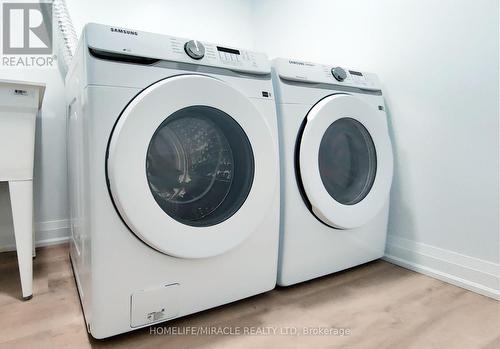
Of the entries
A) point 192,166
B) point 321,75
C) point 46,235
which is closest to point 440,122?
point 321,75

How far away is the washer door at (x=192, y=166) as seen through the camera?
2.46ft

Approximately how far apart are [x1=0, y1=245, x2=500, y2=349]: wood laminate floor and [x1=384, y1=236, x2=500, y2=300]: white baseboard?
0.12 feet

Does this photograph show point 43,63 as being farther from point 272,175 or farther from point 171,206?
point 272,175

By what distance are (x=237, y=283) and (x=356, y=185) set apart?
2.10ft

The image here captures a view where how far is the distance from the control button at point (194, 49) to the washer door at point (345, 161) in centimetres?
42

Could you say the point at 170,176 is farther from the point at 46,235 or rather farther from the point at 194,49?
the point at 46,235

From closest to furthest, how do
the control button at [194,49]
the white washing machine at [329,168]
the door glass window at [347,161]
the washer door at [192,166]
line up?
the washer door at [192,166] → the control button at [194,49] → the white washing machine at [329,168] → the door glass window at [347,161]

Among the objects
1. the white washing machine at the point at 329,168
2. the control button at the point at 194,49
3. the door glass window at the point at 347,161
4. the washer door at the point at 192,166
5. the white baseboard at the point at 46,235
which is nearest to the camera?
the washer door at the point at 192,166

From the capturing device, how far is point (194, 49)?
34.4 inches

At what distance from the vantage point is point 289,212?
106cm

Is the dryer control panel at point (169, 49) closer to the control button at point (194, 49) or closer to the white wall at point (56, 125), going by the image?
the control button at point (194, 49)

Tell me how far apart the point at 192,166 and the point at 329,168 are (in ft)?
1.78

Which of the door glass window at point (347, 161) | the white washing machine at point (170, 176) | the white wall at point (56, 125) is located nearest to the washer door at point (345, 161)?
the door glass window at point (347, 161)

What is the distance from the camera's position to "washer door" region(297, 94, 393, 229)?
3.52ft
